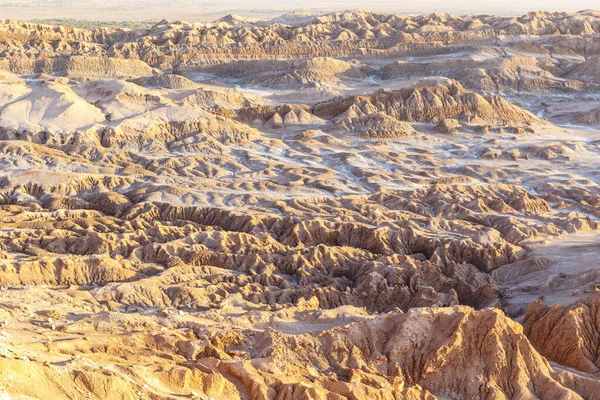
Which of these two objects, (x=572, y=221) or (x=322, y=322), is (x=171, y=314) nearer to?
(x=322, y=322)

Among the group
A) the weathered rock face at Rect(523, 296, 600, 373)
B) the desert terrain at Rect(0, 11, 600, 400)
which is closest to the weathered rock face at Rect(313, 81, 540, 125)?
the desert terrain at Rect(0, 11, 600, 400)

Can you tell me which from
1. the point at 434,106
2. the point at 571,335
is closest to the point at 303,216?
the point at 571,335

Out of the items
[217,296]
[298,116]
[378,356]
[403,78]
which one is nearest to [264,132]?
[298,116]

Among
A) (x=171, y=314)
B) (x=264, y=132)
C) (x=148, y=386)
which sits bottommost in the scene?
(x=264, y=132)

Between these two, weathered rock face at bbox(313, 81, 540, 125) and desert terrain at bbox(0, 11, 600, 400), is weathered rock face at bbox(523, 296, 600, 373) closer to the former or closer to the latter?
desert terrain at bbox(0, 11, 600, 400)

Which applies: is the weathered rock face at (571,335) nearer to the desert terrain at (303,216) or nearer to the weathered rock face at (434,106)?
the desert terrain at (303,216)

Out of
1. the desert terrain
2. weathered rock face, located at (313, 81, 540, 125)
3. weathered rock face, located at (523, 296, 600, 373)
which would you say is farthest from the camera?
weathered rock face, located at (313, 81, 540, 125)

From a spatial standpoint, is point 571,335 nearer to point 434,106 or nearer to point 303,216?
point 303,216

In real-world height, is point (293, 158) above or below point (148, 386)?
below
